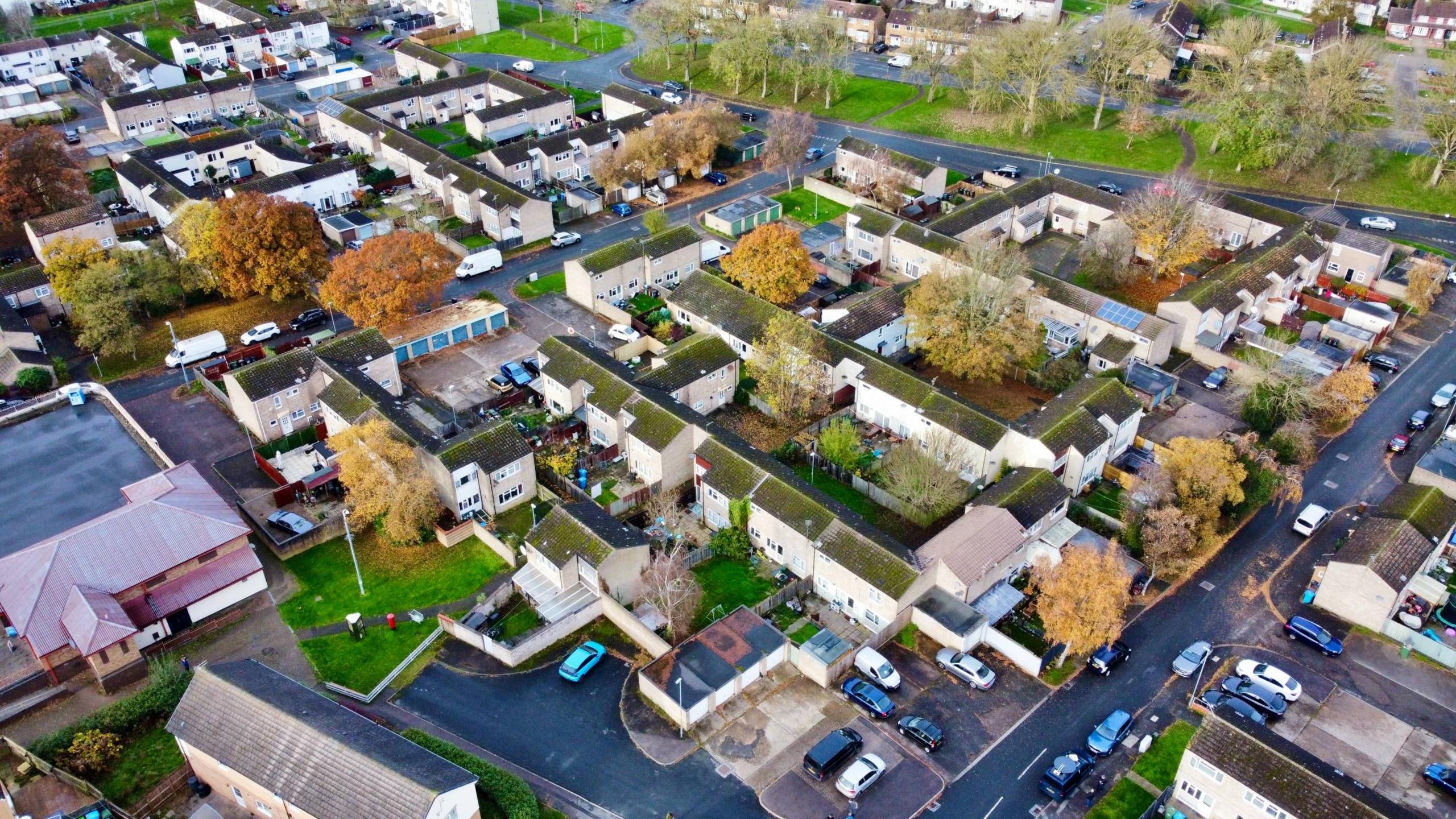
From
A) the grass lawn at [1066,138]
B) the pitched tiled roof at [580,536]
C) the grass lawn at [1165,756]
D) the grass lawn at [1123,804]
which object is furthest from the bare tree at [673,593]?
the grass lawn at [1066,138]

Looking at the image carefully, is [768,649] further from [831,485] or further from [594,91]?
[594,91]

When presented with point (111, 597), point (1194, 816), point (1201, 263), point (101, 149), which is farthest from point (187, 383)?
Result: point (1201, 263)

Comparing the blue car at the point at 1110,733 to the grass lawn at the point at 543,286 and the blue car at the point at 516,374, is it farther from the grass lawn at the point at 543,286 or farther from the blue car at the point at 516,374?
the grass lawn at the point at 543,286

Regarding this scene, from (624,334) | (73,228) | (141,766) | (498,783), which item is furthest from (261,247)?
(498,783)

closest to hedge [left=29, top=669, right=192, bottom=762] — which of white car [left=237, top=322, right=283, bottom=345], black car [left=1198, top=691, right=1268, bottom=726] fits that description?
white car [left=237, top=322, right=283, bottom=345]

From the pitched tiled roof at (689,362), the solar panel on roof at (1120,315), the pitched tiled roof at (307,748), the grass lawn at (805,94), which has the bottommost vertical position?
the pitched tiled roof at (307,748)
